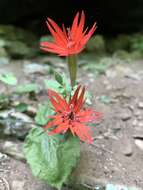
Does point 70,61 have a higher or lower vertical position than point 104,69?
lower

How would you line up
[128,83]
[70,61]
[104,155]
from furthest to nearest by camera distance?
[128,83] < [104,155] < [70,61]

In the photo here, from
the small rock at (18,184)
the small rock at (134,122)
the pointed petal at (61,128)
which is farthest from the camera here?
the small rock at (134,122)

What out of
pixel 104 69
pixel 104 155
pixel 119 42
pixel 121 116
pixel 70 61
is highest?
pixel 119 42

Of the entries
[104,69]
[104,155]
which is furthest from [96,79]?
[104,155]

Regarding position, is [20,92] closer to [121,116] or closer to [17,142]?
[17,142]

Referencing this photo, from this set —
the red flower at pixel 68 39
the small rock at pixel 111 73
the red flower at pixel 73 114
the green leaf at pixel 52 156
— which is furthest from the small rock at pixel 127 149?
the small rock at pixel 111 73

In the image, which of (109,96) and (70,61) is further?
(109,96)

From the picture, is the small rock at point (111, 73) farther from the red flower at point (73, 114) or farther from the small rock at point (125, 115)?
the red flower at point (73, 114)
